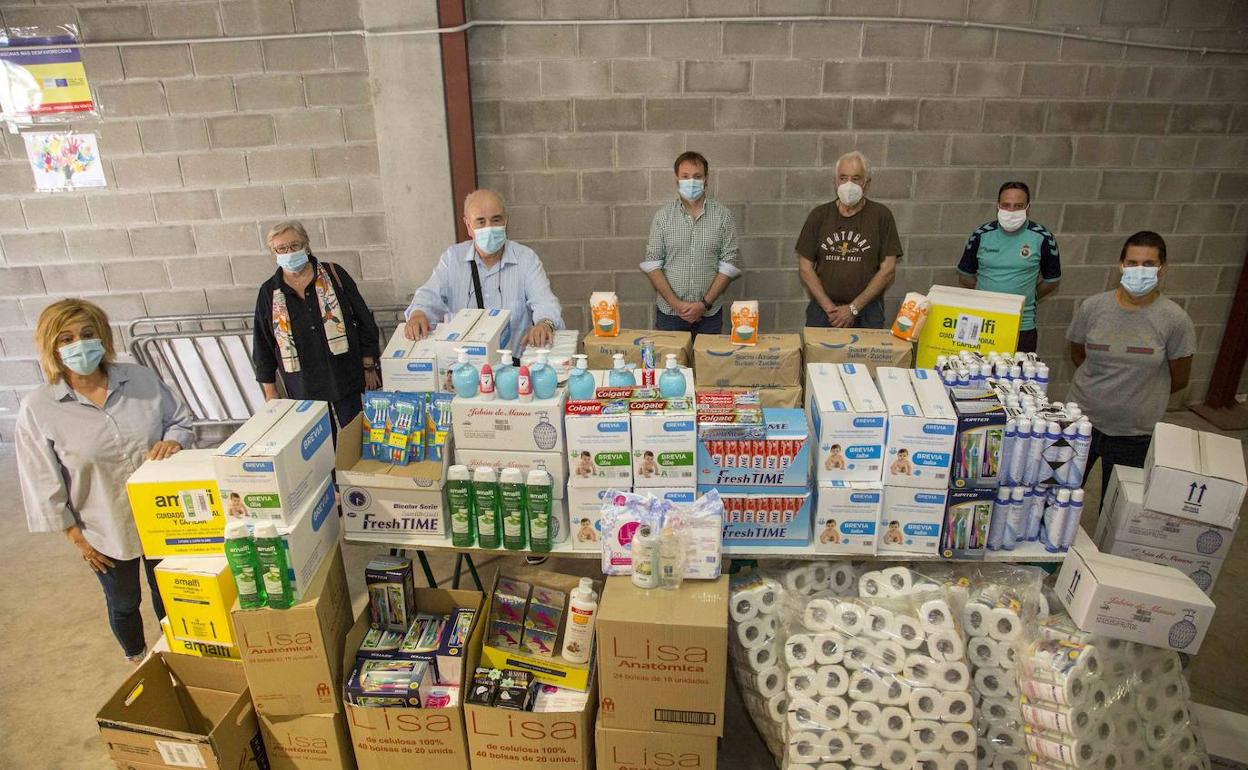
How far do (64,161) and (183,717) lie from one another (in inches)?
145

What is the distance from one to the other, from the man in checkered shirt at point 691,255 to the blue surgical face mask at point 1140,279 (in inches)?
71.7

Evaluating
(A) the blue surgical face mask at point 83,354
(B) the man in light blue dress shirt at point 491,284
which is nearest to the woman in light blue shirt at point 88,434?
(A) the blue surgical face mask at point 83,354

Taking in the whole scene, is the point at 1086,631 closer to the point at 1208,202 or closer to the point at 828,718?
the point at 828,718

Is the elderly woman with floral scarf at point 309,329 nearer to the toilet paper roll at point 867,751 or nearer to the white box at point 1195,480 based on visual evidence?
the toilet paper roll at point 867,751

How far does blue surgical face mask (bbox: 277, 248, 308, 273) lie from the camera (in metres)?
3.42

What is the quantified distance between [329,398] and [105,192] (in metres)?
2.29

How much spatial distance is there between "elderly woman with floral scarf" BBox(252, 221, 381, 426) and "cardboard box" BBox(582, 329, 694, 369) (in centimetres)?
122

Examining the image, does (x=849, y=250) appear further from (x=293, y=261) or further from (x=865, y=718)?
(x=293, y=261)

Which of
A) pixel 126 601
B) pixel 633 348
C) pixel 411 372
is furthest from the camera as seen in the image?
pixel 633 348

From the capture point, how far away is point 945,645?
7.59ft

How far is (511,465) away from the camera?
97.8 inches

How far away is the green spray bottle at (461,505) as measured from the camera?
8.13 feet

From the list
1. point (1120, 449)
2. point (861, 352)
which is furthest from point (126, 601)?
point (1120, 449)

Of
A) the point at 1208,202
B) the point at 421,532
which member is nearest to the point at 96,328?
the point at 421,532
